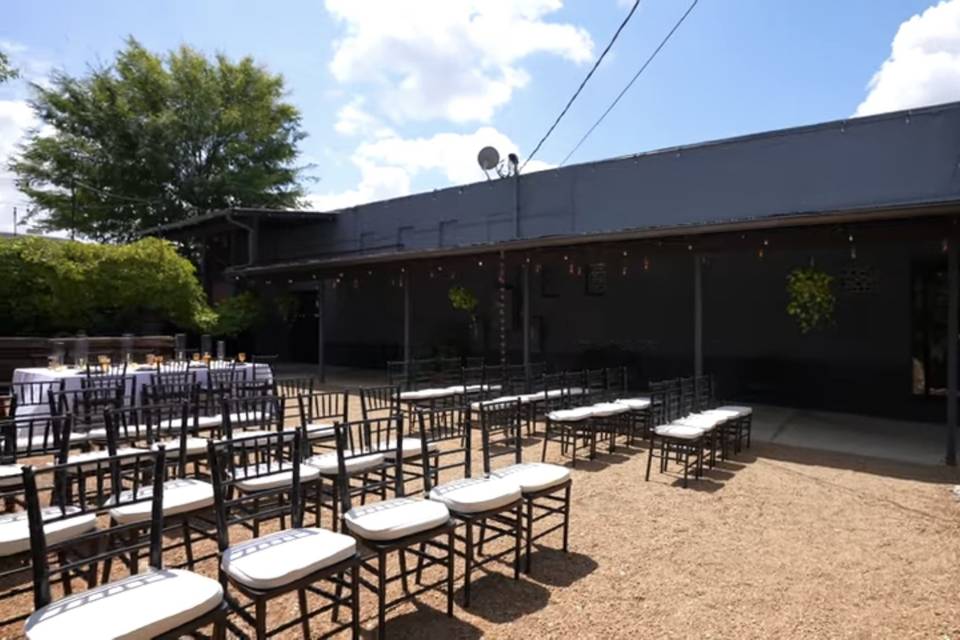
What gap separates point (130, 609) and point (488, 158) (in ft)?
41.4

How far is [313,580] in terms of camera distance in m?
2.21

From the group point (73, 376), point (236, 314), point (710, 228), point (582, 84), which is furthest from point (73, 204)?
point (710, 228)

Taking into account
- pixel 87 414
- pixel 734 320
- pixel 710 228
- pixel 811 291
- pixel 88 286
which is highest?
pixel 710 228

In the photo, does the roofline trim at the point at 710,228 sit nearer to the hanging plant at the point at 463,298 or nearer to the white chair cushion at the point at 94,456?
the hanging plant at the point at 463,298

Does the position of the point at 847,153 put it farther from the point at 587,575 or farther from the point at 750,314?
the point at 587,575

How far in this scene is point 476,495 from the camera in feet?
9.78

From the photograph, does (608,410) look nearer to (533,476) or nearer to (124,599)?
(533,476)

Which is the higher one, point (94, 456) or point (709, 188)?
point (709, 188)

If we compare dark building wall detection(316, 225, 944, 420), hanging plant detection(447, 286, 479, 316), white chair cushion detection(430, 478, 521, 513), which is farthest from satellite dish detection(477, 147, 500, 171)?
white chair cushion detection(430, 478, 521, 513)

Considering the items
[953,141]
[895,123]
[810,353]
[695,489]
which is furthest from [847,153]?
[695,489]

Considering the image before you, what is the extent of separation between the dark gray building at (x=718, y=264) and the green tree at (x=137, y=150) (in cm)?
846

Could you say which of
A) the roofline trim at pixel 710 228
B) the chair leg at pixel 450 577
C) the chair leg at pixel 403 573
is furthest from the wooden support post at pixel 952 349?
the chair leg at pixel 403 573

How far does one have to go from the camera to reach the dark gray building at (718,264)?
7.86m

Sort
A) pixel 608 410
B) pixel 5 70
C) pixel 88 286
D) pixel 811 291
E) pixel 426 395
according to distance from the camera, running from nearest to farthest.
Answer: pixel 608 410 → pixel 426 395 → pixel 811 291 → pixel 5 70 → pixel 88 286
